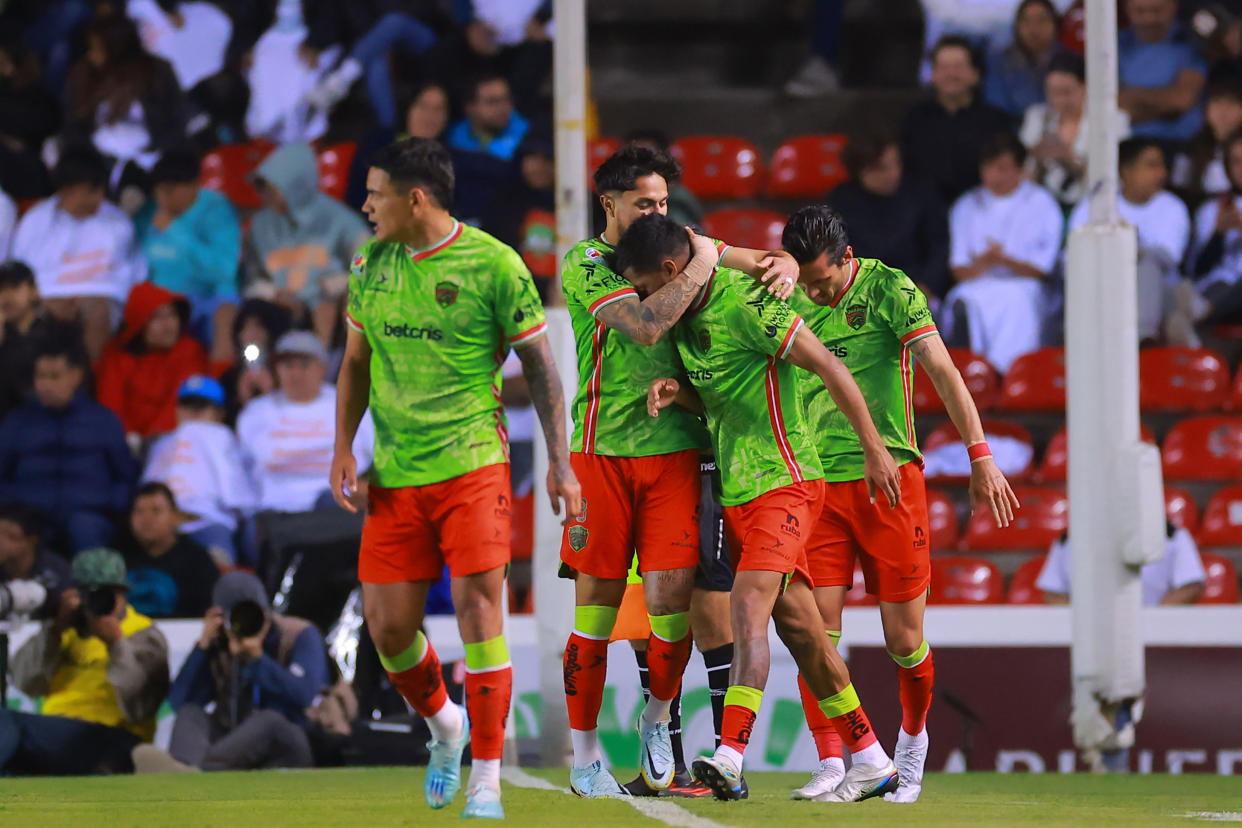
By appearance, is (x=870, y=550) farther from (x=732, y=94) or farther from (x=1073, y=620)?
(x=732, y=94)

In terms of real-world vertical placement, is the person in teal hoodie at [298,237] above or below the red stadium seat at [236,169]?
below

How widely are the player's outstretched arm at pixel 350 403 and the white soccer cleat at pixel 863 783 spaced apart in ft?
6.69

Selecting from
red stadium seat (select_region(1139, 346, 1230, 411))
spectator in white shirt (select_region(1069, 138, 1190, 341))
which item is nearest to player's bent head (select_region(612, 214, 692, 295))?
spectator in white shirt (select_region(1069, 138, 1190, 341))

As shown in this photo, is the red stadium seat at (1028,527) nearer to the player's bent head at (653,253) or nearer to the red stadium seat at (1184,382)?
the red stadium seat at (1184,382)

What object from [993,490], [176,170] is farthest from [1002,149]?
[993,490]

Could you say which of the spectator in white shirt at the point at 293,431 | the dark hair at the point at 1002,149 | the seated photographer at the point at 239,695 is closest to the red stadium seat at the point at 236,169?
the spectator in white shirt at the point at 293,431

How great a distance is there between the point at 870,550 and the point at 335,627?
12.5 ft

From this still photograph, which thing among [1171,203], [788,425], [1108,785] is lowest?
[1108,785]

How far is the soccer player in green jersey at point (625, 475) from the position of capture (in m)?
6.09

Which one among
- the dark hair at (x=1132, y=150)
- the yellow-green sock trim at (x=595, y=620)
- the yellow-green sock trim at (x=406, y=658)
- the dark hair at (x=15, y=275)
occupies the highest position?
the dark hair at (x=1132, y=150)

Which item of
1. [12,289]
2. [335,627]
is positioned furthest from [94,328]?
[335,627]

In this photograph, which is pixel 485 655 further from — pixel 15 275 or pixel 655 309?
pixel 15 275

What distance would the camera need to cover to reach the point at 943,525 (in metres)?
10.6

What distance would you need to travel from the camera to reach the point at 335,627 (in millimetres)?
9359
